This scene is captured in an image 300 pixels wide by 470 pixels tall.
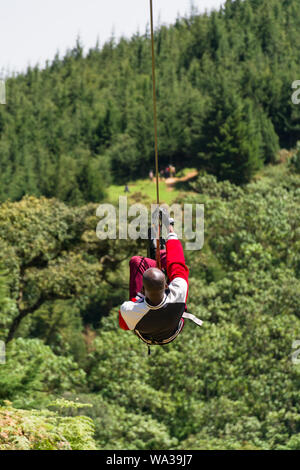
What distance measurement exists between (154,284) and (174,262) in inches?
23.2

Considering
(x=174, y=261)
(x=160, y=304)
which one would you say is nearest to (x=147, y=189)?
(x=174, y=261)

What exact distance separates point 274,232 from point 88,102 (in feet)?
185

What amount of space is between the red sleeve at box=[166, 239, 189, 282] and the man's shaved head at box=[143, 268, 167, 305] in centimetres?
40

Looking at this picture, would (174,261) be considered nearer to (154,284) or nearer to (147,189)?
(154,284)

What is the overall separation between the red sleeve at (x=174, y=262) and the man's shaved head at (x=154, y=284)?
402 millimetres

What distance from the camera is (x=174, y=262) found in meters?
5.18

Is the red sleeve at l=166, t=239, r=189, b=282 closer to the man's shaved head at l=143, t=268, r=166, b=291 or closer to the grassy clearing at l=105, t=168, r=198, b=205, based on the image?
the man's shaved head at l=143, t=268, r=166, b=291

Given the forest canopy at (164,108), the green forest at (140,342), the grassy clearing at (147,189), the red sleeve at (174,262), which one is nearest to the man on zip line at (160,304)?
the red sleeve at (174,262)

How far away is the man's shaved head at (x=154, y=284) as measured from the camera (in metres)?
4.59

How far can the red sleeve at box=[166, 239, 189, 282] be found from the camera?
16.8 feet

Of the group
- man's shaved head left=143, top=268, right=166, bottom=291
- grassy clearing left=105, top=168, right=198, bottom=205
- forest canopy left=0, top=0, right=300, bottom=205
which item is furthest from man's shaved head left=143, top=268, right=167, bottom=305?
grassy clearing left=105, top=168, right=198, bottom=205

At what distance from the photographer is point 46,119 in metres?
70.8
